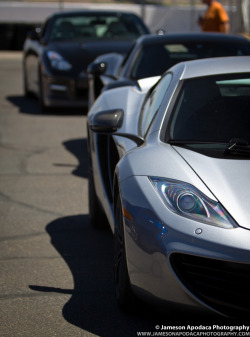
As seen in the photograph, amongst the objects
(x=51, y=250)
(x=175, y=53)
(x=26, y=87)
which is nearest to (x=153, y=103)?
(x=51, y=250)

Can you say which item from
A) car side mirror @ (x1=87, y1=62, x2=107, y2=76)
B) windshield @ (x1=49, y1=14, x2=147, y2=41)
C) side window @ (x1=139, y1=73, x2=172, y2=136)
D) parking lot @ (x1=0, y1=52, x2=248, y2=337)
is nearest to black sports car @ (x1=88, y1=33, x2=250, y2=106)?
car side mirror @ (x1=87, y1=62, x2=107, y2=76)

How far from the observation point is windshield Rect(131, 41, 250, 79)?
8.62 metres

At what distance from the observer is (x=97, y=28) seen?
14.0 m

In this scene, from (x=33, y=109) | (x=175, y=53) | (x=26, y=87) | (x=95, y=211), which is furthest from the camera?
(x=26, y=87)

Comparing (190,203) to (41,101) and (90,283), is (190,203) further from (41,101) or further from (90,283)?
(41,101)

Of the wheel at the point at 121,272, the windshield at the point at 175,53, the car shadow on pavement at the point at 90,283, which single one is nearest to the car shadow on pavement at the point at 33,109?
the windshield at the point at 175,53

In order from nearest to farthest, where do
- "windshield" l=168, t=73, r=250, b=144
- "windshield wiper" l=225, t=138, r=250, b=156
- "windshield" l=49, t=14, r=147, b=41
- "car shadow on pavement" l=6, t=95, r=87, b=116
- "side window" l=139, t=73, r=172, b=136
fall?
1. "windshield wiper" l=225, t=138, r=250, b=156
2. "windshield" l=168, t=73, r=250, b=144
3. "side window" l=139, t=73, r=172, b=136
4. "car shadow on pavement" l=6, t=95, r=87, b=116
5. "windshield" l=49, t=14, r=147, b=41

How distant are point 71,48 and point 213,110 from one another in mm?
8220

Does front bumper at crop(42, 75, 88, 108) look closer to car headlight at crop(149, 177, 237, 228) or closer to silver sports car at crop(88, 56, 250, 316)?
silver sports car at crop(88, 56, 250, 316)

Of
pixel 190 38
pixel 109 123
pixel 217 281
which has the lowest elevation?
pixel 190 38

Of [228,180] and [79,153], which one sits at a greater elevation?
[228,180]

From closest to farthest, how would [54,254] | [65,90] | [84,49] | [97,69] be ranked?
[54,254] < [97,69] < [65,90] < [84,49]

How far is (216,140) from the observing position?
4770 millimetres

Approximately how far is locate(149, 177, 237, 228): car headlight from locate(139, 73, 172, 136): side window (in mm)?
1032
